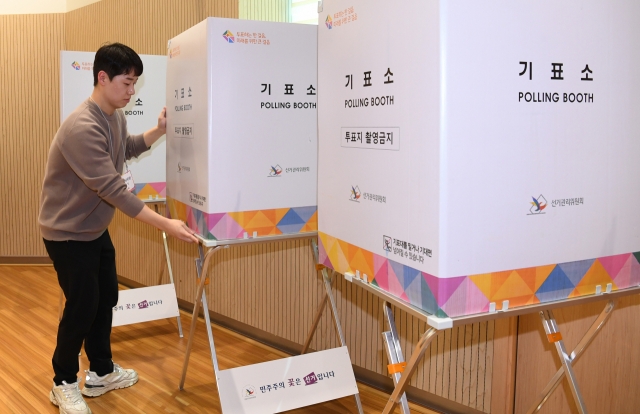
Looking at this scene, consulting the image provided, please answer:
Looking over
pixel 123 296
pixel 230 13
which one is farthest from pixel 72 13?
pixel 123 296

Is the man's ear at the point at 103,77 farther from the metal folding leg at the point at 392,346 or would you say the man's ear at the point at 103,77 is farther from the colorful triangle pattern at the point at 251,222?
the metal folding leg at the point at 392,346

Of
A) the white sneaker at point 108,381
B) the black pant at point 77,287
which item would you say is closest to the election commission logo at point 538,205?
the black pant at point 77,287

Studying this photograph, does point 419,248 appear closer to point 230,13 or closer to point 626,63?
point 626,63

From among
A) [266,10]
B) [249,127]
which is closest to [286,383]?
[249,127]

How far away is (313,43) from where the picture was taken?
249 centimetres

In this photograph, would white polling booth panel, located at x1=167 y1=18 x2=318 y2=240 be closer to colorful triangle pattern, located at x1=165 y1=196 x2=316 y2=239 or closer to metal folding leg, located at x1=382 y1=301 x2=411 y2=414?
colorful triangle pattern, located at x1=165 y1=196 x2=316 y2=239

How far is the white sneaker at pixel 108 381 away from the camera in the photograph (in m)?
3.00

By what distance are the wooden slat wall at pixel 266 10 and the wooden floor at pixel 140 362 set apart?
76.2 inches

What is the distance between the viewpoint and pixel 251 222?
8.01ft

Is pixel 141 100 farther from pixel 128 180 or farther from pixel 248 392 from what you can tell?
pixel 248 392

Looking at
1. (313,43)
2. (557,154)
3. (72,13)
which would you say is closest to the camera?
(557,154)

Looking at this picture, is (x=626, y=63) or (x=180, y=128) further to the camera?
(x=180, y=128)

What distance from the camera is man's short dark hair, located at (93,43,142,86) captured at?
251cm

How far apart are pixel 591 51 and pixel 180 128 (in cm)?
167
